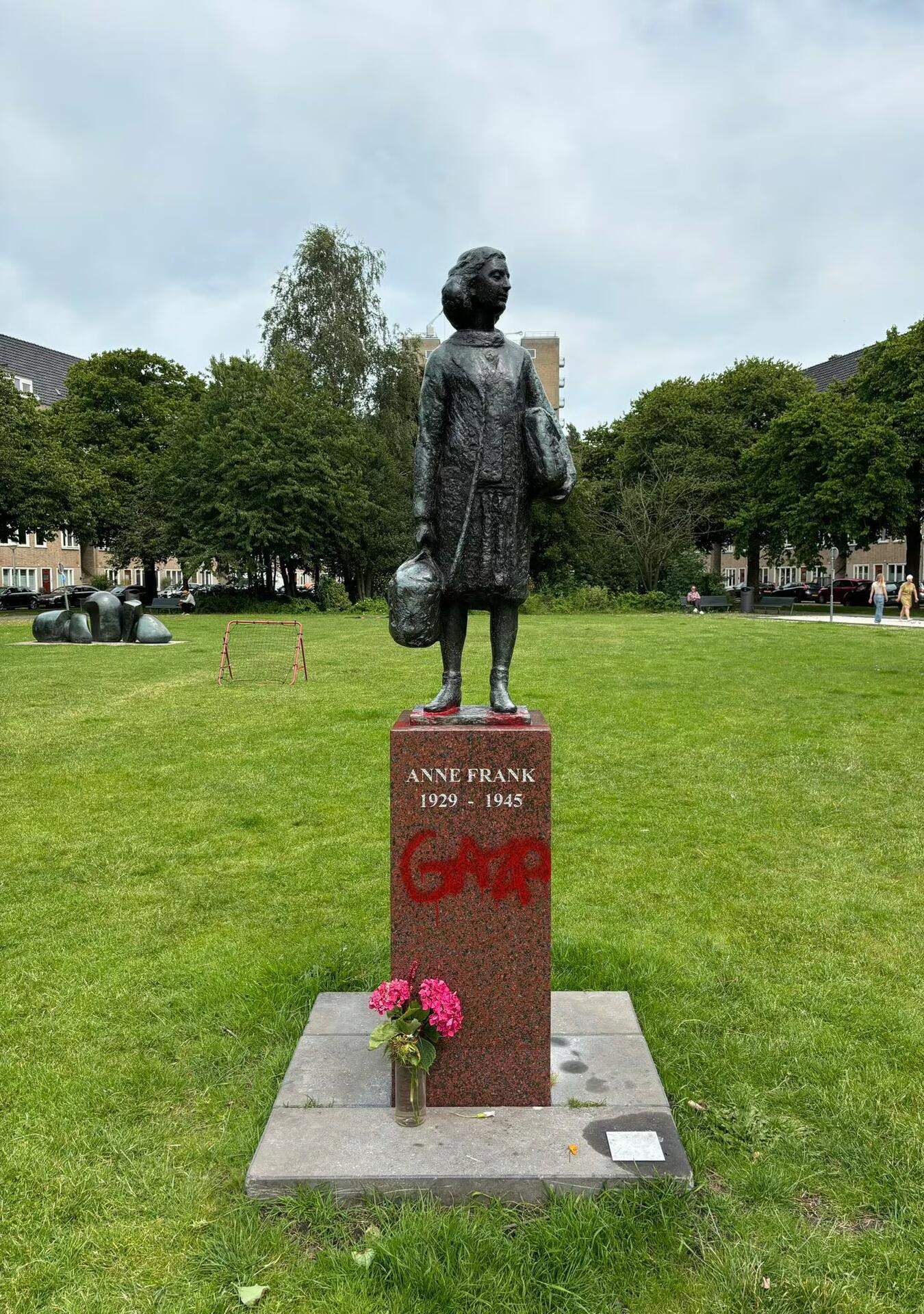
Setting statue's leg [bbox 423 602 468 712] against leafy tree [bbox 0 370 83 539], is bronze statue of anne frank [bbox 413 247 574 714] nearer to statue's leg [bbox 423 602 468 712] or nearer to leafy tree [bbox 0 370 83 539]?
statue's leg [bbox 423 602 468 712]

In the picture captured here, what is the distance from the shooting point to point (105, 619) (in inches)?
947

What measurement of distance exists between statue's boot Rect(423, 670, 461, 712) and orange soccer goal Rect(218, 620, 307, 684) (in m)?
10.6

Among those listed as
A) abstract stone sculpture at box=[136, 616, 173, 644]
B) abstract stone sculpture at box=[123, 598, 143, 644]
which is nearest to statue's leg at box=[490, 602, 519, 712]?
abstract stone sculpture at box=[136, 616, 173, 644]

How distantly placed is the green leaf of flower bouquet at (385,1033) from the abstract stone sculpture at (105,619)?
72.4ft

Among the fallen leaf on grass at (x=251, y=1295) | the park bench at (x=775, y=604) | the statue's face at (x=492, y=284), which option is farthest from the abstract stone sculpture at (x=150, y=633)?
the park bench at (x=775, y=604)

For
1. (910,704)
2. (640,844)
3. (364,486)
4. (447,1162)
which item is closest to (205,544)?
(364,486)

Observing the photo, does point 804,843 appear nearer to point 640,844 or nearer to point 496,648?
point 640,844

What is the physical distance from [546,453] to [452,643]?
0.92 m

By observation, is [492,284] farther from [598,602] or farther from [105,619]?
[598,602]

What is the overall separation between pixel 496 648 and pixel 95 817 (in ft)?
16.6

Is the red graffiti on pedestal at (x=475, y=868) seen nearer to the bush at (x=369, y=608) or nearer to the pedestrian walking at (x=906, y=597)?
the pedestrian walking at (x=906, y=597)

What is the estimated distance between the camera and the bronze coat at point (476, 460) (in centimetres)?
400

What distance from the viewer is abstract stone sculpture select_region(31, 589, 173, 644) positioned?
2388 cm

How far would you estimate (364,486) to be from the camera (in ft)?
122
